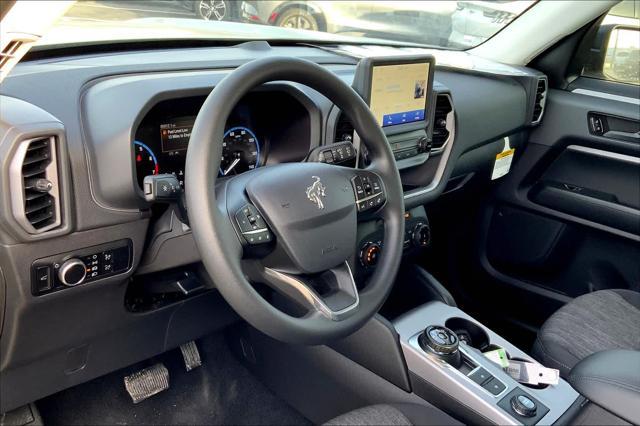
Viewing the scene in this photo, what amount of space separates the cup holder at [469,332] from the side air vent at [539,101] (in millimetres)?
980

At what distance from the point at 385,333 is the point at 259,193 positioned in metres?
0.65

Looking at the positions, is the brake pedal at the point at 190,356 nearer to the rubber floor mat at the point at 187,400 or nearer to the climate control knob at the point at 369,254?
the rubber floor mat at the point at 187,400

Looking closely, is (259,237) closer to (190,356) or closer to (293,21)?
(190,356)

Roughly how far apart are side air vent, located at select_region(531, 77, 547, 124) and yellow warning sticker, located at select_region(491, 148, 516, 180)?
0.15 metres

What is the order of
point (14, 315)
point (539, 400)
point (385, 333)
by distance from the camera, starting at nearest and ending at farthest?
point (14, 315) → point (539, 400) → point (385, 333)

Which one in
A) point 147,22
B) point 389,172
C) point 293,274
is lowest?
point 293,274

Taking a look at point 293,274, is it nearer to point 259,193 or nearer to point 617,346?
point 259,193

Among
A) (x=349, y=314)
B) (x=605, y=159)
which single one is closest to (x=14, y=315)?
(x=349, y=314)

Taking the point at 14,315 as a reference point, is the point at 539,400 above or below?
below

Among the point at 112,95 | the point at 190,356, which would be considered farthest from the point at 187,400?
the point at 112,95

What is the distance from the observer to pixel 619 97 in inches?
91.6

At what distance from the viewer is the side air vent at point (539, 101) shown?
2.38 m

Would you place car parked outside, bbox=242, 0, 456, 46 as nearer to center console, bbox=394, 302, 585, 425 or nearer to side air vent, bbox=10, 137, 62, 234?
center console, bbox=394, 302, 585, 425

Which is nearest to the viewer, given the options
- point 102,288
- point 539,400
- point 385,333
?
point 102,288
